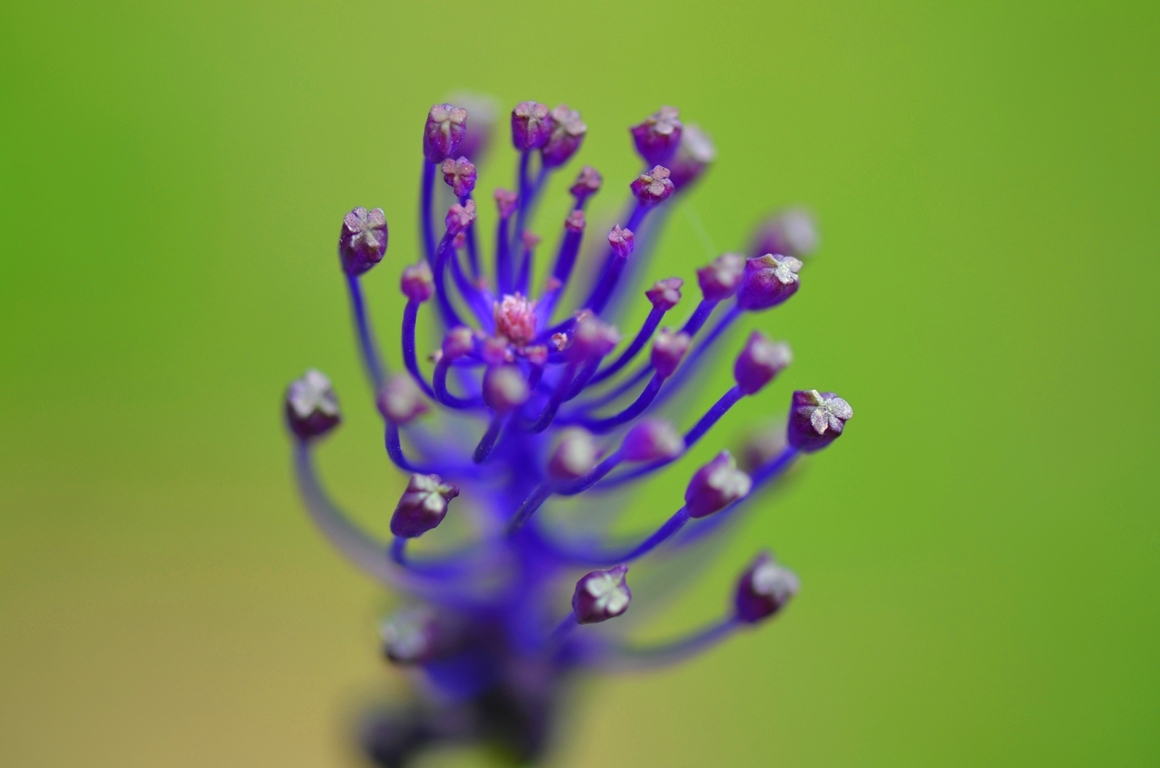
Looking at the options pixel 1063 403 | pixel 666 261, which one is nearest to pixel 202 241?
pixel 666 261

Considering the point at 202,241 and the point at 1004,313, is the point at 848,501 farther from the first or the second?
the point at 202,241

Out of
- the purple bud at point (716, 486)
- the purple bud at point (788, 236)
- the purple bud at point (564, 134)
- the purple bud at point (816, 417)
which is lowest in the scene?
the purple bud at point (716, 486)

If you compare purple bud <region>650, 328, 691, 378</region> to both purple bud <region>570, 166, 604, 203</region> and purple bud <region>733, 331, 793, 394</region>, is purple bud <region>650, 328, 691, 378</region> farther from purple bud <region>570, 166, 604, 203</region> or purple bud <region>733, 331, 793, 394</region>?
purple bud <region>570, 166, 604, 203</region>

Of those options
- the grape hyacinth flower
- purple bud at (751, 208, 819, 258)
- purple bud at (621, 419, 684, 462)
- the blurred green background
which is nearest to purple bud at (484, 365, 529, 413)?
the grape hyacinth flower

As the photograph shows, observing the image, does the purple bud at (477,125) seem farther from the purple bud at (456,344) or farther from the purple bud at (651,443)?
the purple bud at (651,443)

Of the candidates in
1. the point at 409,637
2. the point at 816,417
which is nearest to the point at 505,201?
the point at 816,417

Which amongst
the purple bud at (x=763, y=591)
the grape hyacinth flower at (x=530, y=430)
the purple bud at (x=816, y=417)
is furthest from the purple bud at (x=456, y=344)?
the purple bud at (x=763, y=591)
